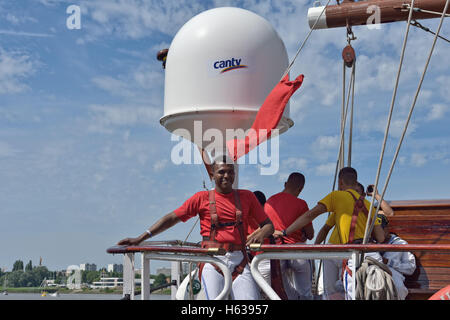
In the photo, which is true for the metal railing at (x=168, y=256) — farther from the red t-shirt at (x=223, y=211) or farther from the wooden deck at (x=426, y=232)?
the wooden deck at (x=426, y=232)

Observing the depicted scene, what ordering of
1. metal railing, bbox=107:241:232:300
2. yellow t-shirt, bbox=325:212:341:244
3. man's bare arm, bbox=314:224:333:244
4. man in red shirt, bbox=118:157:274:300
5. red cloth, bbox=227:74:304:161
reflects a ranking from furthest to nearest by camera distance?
red cloth, bbox=227:74:304:161 → man's bare arm, bbox=314:224:333:244 → yellow t-shirt, bbox=325:212:341:244 → man in red shirt, bbox=118:157:274:300 → metal railing, bbox=107:241:232:300

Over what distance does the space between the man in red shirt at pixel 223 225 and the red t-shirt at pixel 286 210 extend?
3.25 feet

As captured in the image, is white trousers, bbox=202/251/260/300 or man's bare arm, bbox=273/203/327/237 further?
man's bare arm, bbox=273/203/327/237

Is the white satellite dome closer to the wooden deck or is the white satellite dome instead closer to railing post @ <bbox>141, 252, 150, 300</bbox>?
the wooden deck

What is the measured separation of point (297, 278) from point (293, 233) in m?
0.49

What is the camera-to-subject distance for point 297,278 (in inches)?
232

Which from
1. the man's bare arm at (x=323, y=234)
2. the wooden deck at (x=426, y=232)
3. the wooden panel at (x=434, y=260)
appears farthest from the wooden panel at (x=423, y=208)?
the man's bare arm at (x=323, y=234)

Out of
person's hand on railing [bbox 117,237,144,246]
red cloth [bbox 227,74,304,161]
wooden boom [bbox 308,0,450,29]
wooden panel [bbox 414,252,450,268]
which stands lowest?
wooden panel [bbox 414,252,450,268]

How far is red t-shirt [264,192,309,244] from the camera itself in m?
5.86

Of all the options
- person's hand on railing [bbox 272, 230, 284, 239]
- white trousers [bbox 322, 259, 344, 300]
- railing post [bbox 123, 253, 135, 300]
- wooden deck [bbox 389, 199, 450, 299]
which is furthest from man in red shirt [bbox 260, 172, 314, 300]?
railing post [bbox 123, 253, 135, 300]

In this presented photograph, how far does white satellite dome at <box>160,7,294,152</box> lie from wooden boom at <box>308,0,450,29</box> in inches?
34.3

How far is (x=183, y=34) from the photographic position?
852 cm
